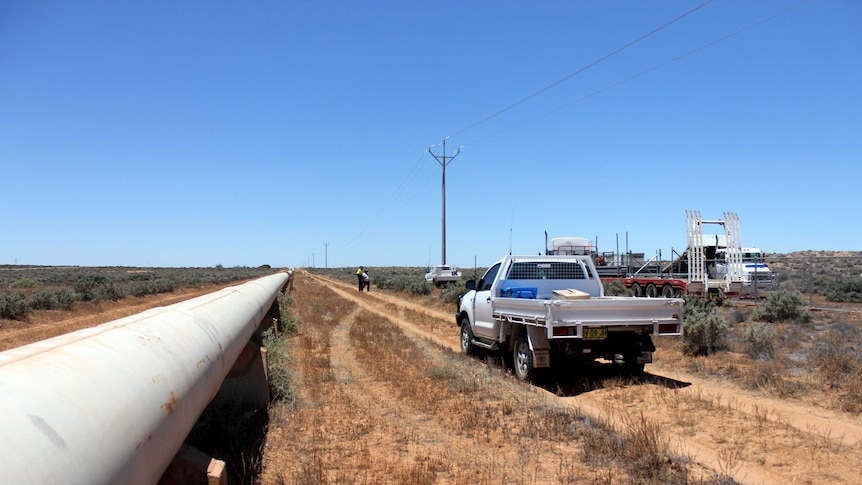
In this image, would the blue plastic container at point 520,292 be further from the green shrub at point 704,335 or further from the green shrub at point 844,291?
the green shrub at point 844,291

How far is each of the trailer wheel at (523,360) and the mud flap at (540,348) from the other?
0.14 meters

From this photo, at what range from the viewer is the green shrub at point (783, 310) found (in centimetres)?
1653

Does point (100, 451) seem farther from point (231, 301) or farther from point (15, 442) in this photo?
A: point (231, 301)

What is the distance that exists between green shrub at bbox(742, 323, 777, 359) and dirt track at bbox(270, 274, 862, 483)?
191 cm

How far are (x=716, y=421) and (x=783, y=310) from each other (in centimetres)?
1163

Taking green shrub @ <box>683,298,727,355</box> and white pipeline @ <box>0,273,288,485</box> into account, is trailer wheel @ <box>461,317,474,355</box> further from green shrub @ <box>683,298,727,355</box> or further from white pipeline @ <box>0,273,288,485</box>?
white pipeline @ <box>0,273,288,485</box>

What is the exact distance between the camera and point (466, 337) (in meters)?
12.9

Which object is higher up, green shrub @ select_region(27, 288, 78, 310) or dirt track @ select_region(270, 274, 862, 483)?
green shrub @ select_region(27, 288, 78, 310)

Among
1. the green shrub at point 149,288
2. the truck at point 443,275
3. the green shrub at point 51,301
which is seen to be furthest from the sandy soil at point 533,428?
the truck at point 443,275

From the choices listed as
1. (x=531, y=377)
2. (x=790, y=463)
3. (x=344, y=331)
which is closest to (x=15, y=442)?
(x=790, y=463)

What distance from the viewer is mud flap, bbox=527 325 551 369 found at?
926 cm

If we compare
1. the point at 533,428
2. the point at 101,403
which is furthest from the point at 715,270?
the point at 101,403

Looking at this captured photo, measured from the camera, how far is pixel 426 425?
7062 millimetres

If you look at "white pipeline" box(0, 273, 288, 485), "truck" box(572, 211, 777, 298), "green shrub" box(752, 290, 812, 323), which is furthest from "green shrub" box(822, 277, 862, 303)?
"white pipeline" box(0, 273, 288, 485)
